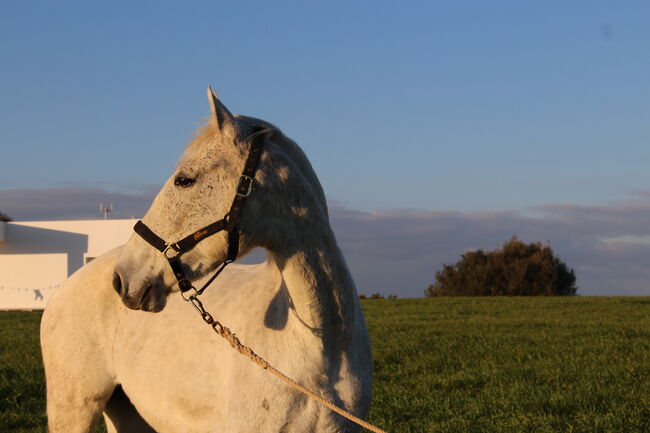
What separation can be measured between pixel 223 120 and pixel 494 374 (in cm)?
835

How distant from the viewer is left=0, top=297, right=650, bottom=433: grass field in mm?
8078

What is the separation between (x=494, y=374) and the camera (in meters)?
10.9

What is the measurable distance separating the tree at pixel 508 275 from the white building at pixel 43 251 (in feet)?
62.0

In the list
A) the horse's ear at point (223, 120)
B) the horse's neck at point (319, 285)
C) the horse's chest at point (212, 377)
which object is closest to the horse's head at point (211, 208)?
the horse's ear at point (223, 120)

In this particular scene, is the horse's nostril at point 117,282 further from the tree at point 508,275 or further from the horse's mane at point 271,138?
the tree at point 508,275

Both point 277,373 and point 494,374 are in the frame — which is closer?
point 277,373

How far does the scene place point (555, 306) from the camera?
23.9m

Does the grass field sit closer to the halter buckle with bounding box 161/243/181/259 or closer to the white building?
the halter buckle with bounding box 161/243/181/259

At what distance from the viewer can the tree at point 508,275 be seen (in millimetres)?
40094

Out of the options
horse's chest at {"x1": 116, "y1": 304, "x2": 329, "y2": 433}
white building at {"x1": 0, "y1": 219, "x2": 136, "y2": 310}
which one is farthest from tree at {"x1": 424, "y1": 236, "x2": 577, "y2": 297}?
horse's chest at {"x1": 116, "y1": 304, "x2": 329, "y2": 433}

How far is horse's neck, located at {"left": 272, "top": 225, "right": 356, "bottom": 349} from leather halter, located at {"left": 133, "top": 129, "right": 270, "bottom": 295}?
0.30 metres

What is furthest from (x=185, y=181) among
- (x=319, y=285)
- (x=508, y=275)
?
(x=508, y=275)

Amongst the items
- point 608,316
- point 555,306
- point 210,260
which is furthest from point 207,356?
point 555,306

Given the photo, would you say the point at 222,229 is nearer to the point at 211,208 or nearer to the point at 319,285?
the point at 211,208
